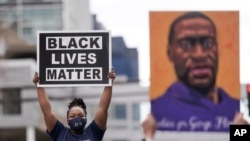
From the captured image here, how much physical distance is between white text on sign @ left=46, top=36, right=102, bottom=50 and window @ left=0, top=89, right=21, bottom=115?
35.7m

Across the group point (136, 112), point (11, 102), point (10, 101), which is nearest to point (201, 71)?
point (11, 102)

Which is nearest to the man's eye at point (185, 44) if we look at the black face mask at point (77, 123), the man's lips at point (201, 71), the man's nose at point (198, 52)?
the man's nose at point (198, 52)

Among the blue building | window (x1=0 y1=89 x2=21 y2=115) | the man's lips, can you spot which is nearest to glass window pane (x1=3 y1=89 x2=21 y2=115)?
window (x1=0 y1=89 x2=21 y2=115)

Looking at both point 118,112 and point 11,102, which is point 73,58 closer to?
point 11,102

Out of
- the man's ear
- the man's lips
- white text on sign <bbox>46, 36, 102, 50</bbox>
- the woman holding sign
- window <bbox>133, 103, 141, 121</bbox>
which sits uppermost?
the man's ear

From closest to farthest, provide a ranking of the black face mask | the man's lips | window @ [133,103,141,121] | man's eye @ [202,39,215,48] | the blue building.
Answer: the black face mask, the man's lips, man's eye @ [202,39,215,48], window @ [133,103,141,121], the blue building

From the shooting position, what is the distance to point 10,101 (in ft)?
140

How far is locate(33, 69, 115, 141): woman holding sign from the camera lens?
6.08 m

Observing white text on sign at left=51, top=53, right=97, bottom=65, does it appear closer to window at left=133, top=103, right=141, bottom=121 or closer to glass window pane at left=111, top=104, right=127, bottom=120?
glass window pane at left=111, top=104, right=127, bottom=120

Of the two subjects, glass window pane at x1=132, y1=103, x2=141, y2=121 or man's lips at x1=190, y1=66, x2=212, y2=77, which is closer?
man's lips at x1=190, y1=66, x2=212, y2=77

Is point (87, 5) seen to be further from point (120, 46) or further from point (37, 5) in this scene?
point (37, 5)

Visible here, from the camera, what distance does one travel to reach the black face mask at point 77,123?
6031mm

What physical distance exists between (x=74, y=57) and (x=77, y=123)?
942mm

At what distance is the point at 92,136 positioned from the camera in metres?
6.19
